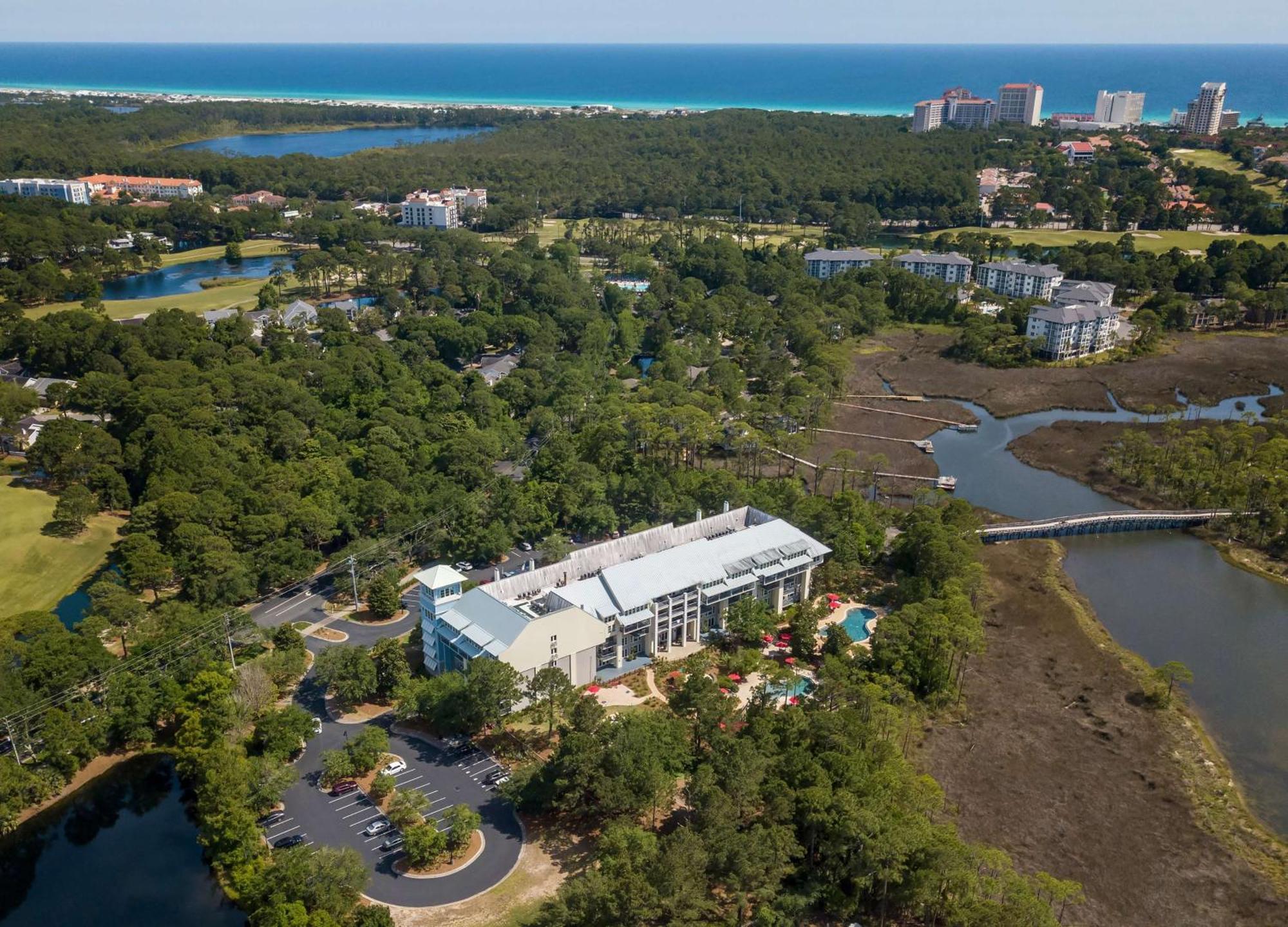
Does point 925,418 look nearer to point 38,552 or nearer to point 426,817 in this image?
point 426,817

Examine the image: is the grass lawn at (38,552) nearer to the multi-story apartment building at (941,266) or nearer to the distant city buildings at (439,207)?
the distant city buildings at (439,207)

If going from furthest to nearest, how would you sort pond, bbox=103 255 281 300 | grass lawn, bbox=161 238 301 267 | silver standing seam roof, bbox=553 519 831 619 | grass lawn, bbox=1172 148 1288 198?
grass lawn, bbox=1172 148 1288 198 < grass lawn, bbox=161 238 301 267 < pond, bbox=103 255 281 300 < silver standing seam roof, bbox=553 519 831 619

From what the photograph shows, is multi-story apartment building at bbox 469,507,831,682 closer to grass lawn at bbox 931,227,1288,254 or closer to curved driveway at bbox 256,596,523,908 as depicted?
curved driveway at bbox 256,596,523,908

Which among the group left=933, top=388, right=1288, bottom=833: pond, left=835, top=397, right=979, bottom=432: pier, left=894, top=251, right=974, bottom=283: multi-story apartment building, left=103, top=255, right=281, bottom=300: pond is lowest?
left=933, top=388, right=1288, bottom=833: pond

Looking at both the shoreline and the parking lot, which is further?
the shoreline

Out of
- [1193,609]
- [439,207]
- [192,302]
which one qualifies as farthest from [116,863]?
[439,207]

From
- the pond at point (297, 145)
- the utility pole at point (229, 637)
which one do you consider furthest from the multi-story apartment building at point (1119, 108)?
the utility pole at point (229, 637)

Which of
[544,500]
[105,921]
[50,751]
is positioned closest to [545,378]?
[544,500]

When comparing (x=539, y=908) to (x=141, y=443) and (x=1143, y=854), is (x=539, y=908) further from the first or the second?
(x=141, y=443)

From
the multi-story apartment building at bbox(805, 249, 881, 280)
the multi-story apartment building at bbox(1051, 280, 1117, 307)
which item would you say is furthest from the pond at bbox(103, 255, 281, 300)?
the multi-story apartment building at bbox(1051, 280, 1117, 307)
